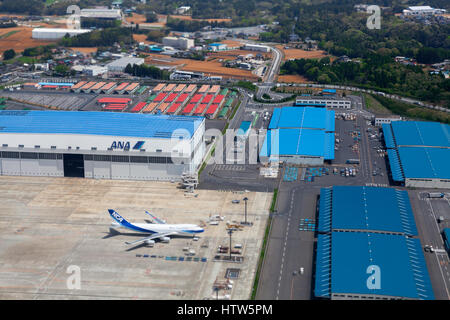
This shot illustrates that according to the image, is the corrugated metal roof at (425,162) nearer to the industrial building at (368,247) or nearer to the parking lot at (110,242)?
the industrial building at (368,247)

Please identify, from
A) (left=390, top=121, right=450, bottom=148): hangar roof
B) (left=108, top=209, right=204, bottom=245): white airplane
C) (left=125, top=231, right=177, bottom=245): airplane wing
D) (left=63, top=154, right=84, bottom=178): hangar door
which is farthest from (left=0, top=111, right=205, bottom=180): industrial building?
(left=390, top=121, right=450, bottom=148): hangar roof

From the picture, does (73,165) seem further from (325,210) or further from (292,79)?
(292,79)

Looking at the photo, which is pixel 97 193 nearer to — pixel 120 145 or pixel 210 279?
Answer: pixel 120 145

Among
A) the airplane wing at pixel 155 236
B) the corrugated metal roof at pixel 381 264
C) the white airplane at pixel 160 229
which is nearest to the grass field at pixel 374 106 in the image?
the corrugated metal roof at pixel 381 264

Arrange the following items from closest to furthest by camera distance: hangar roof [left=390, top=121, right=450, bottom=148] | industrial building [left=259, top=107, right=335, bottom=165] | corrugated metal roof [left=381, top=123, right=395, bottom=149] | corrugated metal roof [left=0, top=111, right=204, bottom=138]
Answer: corrugated metal roof [left=0, top=111, right=204, bottom=138] → industrial building [left=259, top=107, right=335, bottom=165] → hangar roof [left=390, top=121, right=450, bottom=148] → corrugated metal roof [left=381, top=123, right=395, bottom=149]

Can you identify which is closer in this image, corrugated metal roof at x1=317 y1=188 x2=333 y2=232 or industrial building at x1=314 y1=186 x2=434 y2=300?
industrial building at x1=314 y1=186 x2=434 y2=300

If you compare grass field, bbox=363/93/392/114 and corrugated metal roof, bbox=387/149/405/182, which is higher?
corrugated metal roof, bbox=387/149/405/182

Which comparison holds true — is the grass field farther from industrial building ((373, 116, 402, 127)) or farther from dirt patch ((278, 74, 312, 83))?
dirt patch ((278, 74, 312, 83))

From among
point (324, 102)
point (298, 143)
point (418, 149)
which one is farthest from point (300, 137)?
point (324, 102)
